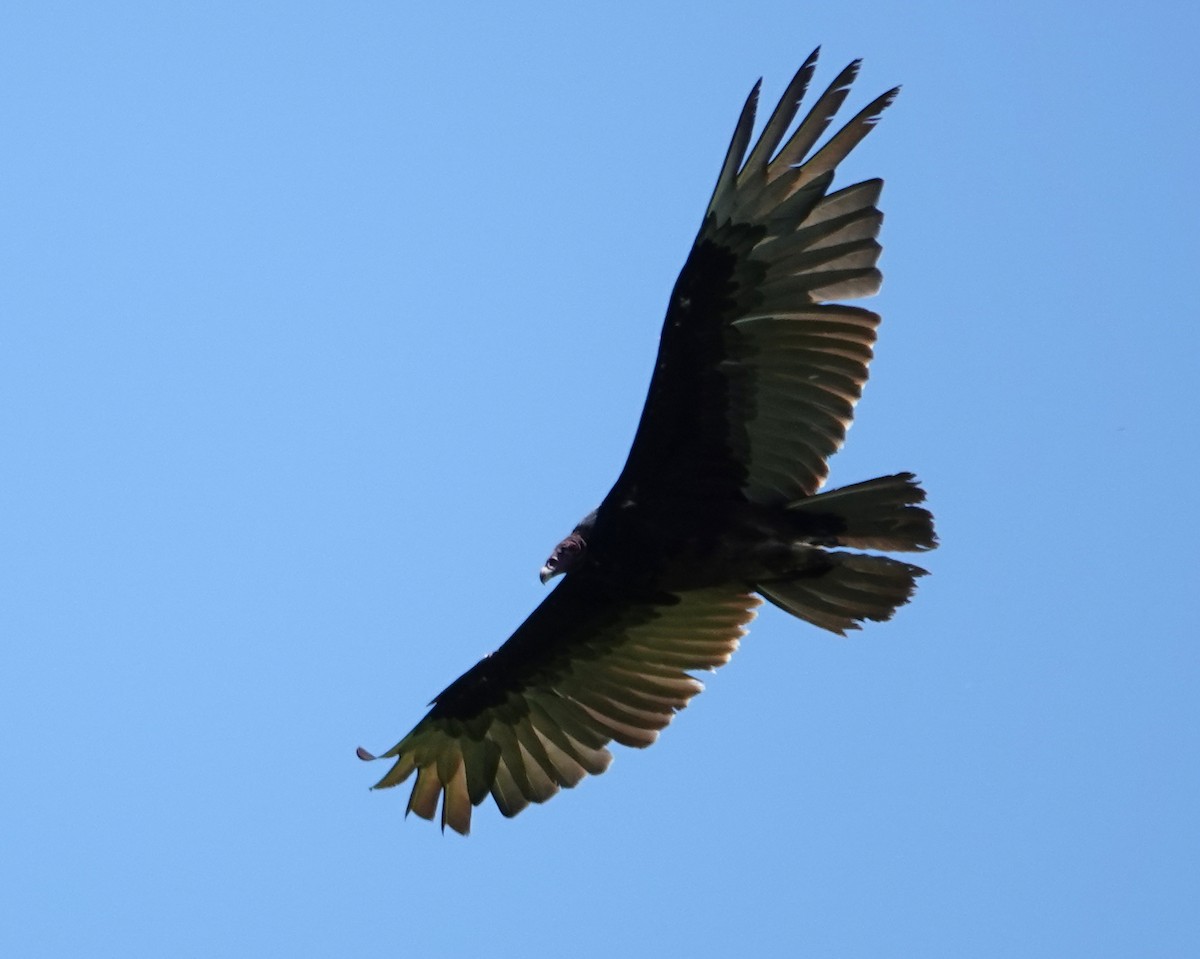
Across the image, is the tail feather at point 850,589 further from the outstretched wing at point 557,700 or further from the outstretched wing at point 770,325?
the outstretched wing at point 557,700

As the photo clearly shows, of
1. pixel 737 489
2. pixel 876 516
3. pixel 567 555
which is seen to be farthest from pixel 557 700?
pixel 876 516

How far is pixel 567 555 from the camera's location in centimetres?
686

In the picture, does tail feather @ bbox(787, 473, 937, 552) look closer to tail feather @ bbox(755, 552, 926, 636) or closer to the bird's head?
tail feather @ bbox(755, 552, 926, 636)

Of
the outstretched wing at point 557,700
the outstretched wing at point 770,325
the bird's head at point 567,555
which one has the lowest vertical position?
the outstretched wing at point 557,700

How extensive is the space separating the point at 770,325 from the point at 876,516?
2.54 feet

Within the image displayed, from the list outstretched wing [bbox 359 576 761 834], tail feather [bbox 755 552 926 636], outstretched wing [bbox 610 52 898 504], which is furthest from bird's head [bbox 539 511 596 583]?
tail feather [bbox 755 552 926 636]

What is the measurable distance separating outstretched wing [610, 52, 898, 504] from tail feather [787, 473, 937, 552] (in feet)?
0.58

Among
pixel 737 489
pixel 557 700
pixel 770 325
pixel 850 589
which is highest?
pixel 770 325

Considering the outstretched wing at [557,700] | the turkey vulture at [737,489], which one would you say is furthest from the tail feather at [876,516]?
the outstretched wing at [557,700]

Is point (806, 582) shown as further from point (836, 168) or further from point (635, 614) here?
point (836, 168)

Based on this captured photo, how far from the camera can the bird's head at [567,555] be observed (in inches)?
270

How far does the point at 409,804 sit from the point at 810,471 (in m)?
2.15

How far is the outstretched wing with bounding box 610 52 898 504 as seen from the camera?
6328mm

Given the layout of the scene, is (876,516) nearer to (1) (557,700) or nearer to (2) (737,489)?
(2) (737,489)
